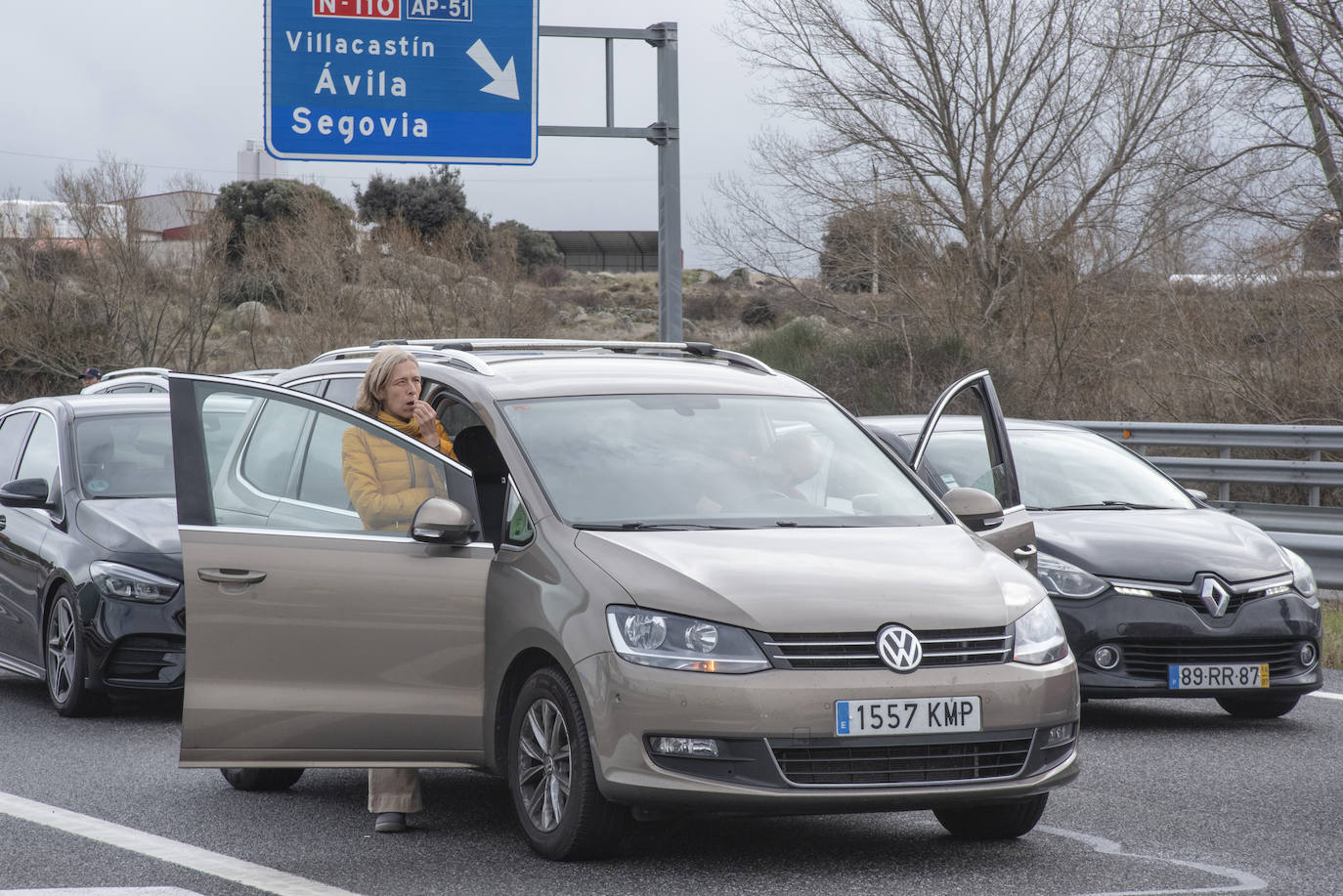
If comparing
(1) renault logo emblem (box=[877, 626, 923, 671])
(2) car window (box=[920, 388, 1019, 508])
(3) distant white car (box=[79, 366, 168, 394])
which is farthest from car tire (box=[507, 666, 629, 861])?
(3) distant white car (box=[79, 366, 168, 394])

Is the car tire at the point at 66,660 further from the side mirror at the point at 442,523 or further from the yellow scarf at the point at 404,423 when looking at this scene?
the side mirror at the point at 442,523

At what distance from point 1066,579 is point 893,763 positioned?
3.33 metres

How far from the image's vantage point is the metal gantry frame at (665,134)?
16.2m

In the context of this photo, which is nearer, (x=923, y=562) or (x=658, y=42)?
(x=923, y=562)

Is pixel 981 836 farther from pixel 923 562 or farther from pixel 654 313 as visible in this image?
pixel 654 313

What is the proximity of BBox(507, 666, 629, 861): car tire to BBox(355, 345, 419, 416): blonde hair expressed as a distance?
150 cm

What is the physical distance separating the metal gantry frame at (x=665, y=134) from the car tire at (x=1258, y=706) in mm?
8116

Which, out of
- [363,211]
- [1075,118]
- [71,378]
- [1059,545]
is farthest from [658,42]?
[363,211]

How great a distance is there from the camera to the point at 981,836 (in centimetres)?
574

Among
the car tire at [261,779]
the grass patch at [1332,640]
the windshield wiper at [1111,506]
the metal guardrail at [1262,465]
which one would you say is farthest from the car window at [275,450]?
the metal guardrail at [1262,465]

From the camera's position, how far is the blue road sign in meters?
17.4

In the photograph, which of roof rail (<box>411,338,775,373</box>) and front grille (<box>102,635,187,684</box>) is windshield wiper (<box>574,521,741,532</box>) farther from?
front grille (<box>102,635,187,684</box>)

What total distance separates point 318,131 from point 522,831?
12968 mm

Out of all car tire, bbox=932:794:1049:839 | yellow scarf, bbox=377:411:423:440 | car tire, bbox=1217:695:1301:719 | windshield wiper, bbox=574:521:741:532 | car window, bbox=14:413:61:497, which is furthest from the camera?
car window, bbox=14:413:61:497
